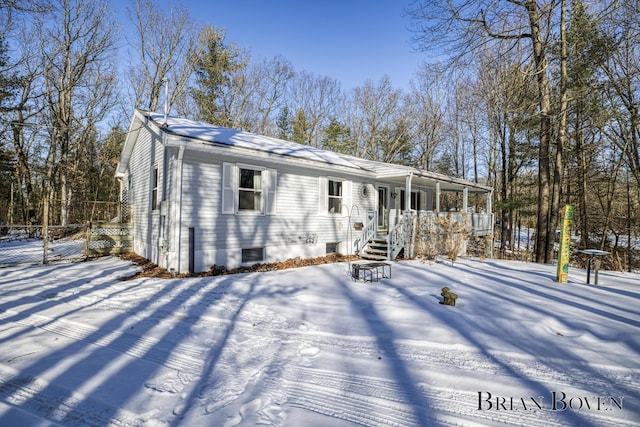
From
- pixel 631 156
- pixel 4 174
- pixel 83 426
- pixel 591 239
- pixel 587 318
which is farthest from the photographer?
pixel 4 174

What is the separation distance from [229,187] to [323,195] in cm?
360

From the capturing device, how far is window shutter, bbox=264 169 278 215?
31.3ft

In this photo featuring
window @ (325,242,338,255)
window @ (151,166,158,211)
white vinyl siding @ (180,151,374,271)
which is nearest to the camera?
white vinyl siding @ (180,151,374,271)

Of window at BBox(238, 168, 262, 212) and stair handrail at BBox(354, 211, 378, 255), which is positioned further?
stair handrail at BBox(354, 211, 378, 255)

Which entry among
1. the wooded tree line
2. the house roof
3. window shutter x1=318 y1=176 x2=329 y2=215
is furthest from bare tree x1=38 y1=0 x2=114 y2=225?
window shutter x1=318 y1=176 x2=329 y2=215

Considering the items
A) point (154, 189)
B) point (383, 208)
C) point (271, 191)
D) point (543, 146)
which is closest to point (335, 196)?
point (271, 191)

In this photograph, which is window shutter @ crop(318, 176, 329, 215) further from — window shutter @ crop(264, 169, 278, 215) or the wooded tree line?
the wooded tree line

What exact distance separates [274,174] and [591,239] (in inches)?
686

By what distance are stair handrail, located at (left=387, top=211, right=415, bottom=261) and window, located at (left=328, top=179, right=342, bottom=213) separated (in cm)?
220

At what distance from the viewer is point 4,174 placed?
21.6 metres

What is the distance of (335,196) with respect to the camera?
1170cm

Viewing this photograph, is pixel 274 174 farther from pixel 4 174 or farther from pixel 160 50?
pixel 4 174

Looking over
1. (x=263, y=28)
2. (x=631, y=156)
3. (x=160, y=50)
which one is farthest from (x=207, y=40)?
(x=631, y=156)

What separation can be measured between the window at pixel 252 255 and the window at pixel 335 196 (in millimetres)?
3269
